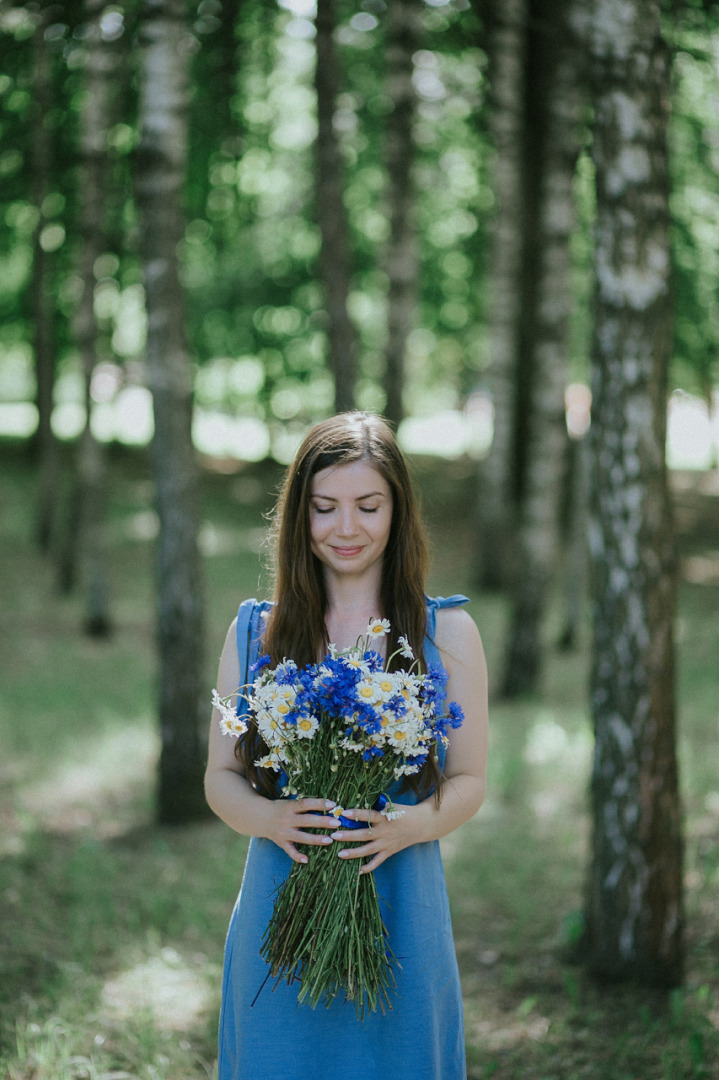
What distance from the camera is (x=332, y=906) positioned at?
7.26 feet

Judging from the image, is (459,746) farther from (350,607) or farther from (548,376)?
(548,376)

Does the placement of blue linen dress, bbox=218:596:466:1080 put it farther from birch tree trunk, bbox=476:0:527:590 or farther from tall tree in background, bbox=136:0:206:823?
birch tree trunk, bbox=476:0:527:590

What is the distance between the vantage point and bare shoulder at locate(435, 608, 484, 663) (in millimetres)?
2461

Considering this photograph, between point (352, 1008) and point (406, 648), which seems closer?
point (406, 648)

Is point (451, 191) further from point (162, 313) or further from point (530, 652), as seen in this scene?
point (162, 313)

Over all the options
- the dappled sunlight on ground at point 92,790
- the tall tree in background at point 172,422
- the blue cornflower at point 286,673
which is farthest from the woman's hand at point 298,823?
the dappled sunlight on ground at point 92,790

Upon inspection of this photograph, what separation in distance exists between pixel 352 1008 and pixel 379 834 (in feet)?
1.60

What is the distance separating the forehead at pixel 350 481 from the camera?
8.03 ft

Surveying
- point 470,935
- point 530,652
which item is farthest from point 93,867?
point 530,652

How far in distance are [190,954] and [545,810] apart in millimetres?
2673

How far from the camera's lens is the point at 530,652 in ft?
30.7

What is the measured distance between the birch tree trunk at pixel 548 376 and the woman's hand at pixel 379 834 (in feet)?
23.5

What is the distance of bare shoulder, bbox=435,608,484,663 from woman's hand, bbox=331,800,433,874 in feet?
1.21

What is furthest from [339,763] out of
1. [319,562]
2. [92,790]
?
[92,790]
